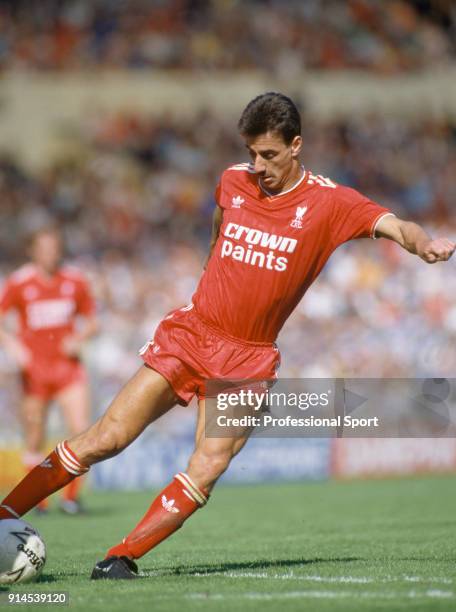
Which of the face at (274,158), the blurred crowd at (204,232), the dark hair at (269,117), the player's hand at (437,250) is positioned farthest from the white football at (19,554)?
the blurred crowd at (204,232)

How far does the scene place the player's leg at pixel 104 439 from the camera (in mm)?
6629

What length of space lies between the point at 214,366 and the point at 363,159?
58.8ft

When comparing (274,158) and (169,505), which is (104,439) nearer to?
(169,505)

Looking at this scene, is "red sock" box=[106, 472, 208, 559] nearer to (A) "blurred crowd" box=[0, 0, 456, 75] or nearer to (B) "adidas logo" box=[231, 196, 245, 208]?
(B) "adidas logo" box=[231, 196, 245, 208]

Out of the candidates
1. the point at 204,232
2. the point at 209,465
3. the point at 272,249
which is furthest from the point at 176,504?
the point at 204,232

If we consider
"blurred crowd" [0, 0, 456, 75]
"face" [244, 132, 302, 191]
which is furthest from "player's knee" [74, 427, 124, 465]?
"blurred crowd" [0, 0, 456, 75]

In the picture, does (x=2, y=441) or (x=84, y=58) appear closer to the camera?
(x=2, y=441)

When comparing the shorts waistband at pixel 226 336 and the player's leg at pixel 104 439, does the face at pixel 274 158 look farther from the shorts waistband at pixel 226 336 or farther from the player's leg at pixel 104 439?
the player's leg at pixel 104 439

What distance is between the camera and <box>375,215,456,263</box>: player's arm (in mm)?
6137

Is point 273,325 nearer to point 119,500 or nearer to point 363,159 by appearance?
point 119,500

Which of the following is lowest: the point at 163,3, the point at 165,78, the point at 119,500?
the point at 119,500

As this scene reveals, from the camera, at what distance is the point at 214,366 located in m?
6.65

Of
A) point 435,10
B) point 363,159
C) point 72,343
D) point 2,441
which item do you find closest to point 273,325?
point 72,343

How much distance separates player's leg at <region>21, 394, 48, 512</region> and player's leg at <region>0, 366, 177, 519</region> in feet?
17.1
